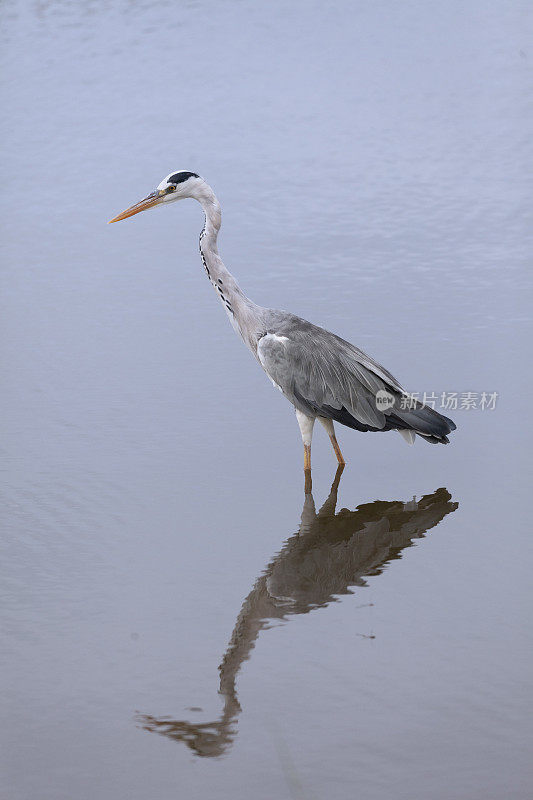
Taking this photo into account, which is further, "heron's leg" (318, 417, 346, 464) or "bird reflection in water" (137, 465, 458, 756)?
"heron's leg" (318, 417, 346, 464)

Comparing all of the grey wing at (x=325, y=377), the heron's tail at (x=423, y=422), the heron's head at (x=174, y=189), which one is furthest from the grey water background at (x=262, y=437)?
the heron's head at (x=174, y=189)

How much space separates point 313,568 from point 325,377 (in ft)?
5.69

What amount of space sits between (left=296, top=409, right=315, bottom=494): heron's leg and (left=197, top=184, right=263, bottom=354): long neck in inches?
25.3

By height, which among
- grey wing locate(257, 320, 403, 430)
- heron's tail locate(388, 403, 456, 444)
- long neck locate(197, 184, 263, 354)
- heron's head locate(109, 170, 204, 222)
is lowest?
heron's tail locate(388, 403, 456, 444)

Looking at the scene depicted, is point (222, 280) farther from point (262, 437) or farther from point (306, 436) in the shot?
point (306, 436)

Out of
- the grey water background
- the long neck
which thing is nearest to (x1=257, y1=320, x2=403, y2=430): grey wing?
the long neck

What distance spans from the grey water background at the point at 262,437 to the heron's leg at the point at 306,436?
0.07 m

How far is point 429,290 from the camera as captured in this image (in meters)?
11.8

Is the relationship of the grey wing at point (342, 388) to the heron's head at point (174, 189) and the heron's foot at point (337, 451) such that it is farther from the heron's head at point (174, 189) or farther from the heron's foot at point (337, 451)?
the heron's head at point (174, 189)

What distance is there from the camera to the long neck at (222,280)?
28.9 ft

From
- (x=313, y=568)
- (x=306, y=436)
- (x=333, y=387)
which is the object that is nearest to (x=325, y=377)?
(x=333, y=387)

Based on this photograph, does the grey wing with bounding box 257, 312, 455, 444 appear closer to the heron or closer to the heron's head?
the heron

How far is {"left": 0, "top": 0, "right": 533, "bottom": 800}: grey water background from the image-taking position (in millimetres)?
5402

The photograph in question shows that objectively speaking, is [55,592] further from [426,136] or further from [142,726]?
[426,136]
